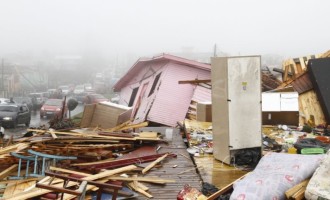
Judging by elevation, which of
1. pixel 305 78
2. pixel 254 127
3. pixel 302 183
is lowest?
pixel 302 183

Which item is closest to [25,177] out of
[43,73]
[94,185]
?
[94,185]

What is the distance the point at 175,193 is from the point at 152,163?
5.26 ft

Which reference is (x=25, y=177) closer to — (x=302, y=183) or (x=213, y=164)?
(x=213, y=164)

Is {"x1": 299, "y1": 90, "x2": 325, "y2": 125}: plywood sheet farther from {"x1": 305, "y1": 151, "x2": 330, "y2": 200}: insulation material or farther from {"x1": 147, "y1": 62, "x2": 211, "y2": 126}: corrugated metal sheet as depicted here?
{"x1": 305, "y1": 151, "x2": 330, "y2": 200}: insulation material

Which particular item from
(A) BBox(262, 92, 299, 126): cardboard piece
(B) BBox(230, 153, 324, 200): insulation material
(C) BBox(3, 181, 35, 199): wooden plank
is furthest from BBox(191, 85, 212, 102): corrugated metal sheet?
(C) BBox(3, 181, 35, 199): wooden plank

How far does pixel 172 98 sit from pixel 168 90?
51cm

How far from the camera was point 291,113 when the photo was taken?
11.5 meters

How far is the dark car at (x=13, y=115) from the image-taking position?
2250cm

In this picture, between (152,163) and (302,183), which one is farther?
(152,163)

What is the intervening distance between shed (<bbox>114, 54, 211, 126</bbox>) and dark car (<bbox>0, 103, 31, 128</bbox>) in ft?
27.1

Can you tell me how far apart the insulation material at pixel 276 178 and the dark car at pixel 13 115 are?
20479 mm

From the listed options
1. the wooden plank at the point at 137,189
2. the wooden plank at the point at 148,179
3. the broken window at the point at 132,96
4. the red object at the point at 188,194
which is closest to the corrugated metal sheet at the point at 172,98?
the broken window at the point at 132,96

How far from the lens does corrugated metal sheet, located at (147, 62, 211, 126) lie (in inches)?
730

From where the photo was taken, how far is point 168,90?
62.3 ft
